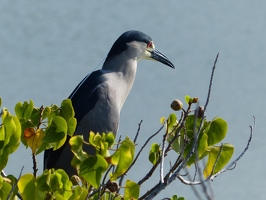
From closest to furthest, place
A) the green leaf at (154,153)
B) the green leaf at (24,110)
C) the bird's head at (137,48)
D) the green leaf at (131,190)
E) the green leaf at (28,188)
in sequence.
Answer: the green leaf at (28,188) → the green leaf at (131,190) → the green leaf at (24,110) → the green leaf at (154,153) → the bird's head at (137,48)

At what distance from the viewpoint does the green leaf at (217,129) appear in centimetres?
318

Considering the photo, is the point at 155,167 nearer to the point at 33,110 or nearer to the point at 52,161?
the point at 33,110

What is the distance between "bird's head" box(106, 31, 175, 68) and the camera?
580 cm

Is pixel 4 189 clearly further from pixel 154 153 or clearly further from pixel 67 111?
pixel 154 153

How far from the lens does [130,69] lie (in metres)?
5.71

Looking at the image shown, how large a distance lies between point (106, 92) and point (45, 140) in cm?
229

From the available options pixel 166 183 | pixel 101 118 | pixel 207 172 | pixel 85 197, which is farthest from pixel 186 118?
pixel 101 118

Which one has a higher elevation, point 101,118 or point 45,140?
point 101,118

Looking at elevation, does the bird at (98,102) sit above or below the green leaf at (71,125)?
above

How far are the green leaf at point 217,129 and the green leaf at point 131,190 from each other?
0.47 metres

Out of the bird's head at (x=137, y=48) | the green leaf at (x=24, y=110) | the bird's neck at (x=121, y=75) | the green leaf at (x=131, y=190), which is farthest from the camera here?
the bird's head at (x=137, y=48)

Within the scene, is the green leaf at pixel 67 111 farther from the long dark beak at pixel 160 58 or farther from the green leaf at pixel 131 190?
the long dark beak at pixel 160 58

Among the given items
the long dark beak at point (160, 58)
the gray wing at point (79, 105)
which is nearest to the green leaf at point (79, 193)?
the gray wing at point (79, 105)

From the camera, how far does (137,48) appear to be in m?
5.92
